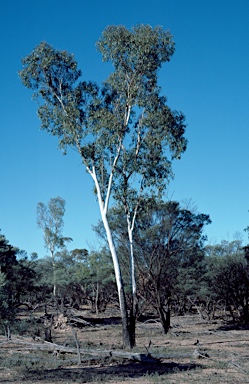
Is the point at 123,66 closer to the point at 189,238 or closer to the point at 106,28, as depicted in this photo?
the point at 106,28

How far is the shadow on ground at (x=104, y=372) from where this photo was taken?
11.7m

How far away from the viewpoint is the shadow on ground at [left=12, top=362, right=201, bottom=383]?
11.7 metres

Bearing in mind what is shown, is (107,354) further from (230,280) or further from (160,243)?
(230,280)

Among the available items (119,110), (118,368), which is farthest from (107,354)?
(119,110)

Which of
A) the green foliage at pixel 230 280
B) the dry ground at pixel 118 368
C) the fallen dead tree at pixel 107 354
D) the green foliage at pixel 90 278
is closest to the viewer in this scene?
the dry ground at pixel 118 368

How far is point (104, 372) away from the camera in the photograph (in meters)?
12.9

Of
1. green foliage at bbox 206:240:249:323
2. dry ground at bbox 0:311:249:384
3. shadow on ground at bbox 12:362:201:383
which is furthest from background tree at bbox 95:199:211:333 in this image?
shadow on ground at bbox 12:362:201:383

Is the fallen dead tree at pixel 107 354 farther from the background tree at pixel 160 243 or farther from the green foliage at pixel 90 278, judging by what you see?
the green foliage at pixel 90 278

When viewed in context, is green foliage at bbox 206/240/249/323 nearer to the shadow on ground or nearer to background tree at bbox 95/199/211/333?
background tree at bbox 95/199/211/333

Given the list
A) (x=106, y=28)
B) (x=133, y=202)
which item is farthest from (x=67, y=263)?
(x=106, y=28)

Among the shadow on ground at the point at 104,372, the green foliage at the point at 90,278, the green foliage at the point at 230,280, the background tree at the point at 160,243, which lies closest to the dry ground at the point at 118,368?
the shadow on ground at the point at 104,372

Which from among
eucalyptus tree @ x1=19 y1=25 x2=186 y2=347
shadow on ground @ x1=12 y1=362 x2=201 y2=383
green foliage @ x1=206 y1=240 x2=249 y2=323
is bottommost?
shadow on ground @ x1=12 y1=362 x2=201 y2=383

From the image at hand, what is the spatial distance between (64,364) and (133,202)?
9206 millimetres

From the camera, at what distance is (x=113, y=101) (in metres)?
20.9
